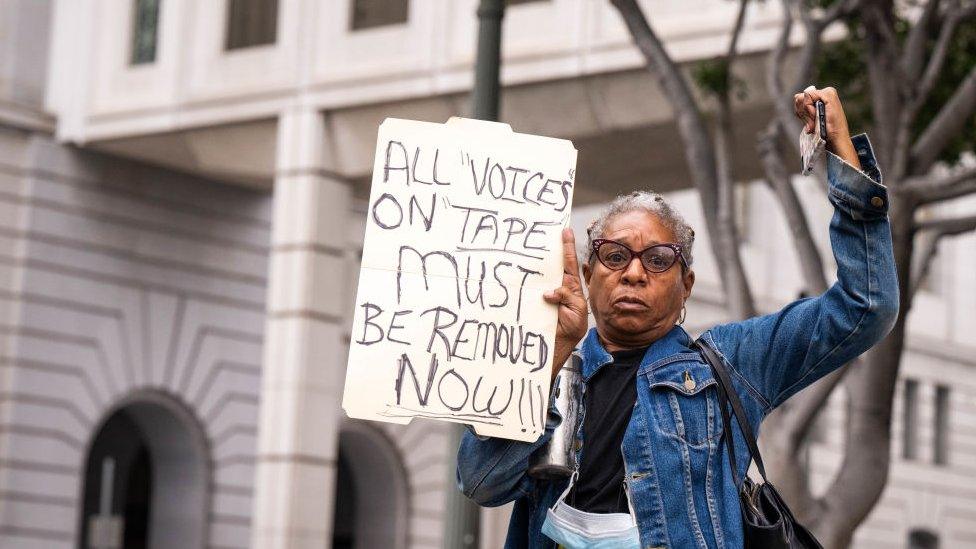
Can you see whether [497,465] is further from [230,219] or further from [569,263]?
[230,219]

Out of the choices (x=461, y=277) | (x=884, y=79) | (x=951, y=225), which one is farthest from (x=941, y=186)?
(x=461, y=277)

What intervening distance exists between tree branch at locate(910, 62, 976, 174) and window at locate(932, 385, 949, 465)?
2652 cm

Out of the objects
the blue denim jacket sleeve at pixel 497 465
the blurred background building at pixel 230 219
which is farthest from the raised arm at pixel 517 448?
the blurred background building at pixel 230 219

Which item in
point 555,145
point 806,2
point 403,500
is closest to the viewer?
point 555,145

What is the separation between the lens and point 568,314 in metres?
4.28

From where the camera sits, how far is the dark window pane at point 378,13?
19.6m

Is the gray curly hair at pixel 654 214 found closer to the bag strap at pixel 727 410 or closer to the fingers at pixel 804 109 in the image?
the bag strap at pixel 727 410

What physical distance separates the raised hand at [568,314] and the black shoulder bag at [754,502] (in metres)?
0.30

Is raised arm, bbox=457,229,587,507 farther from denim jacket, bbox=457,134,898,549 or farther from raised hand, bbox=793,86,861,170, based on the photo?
raised hand, bbox=793,86,861,170

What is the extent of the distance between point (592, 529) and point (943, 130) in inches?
325

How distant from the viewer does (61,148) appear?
2298cm

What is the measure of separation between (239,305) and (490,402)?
21.3 metres

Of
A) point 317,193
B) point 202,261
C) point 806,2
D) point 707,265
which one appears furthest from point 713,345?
point 707,265

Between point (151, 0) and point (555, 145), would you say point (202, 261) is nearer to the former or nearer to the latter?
point (151, 0)
